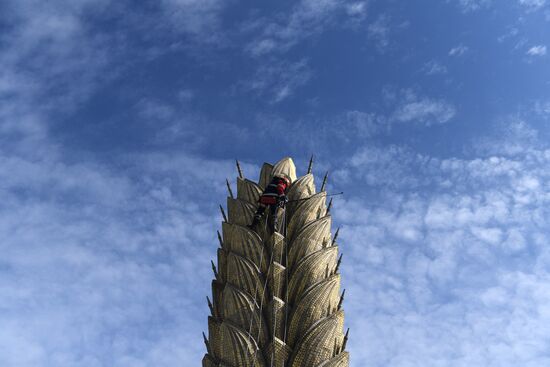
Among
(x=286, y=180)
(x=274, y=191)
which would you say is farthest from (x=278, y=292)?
(x=286, y=180)

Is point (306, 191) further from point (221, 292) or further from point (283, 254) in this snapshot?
point (221, 292)

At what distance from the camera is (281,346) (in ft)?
39.8

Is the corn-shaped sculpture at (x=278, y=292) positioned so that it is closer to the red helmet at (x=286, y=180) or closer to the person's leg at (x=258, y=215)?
the person's leg at (x=258, y=215)

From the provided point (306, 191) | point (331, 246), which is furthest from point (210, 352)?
point (306, 191)

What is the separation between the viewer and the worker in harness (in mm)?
14188

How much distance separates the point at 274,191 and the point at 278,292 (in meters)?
2.52

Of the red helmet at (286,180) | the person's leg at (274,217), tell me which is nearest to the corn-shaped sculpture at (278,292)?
Result: the person's leg at (274,217)

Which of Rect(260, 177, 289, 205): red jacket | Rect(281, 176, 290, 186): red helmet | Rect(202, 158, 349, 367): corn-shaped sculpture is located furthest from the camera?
Rect(281, 176, 290, 186): red helmet

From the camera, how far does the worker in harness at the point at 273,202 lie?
14188 millimetres

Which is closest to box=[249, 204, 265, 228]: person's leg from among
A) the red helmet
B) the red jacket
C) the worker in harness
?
the worker in harness

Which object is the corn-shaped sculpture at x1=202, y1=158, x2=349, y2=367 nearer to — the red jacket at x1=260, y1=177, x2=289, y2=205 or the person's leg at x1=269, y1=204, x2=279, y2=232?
the person's leg at x1=269, y1=204, x2=279, y2=232

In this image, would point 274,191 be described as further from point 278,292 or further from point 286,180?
point 278,292

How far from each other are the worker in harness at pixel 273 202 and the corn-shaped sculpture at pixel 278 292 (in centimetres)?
18

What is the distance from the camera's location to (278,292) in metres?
13.1
